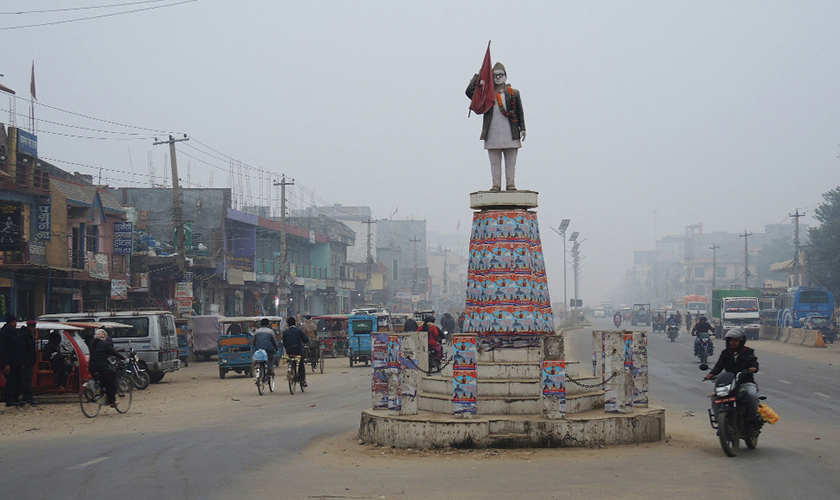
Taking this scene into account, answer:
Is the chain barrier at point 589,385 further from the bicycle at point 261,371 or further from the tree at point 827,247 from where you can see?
the tree at point 827,247

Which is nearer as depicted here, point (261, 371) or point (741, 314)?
point (261, 371)

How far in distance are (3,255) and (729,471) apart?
28.1m

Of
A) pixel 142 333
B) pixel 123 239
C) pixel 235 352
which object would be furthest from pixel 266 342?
pixel 123 239

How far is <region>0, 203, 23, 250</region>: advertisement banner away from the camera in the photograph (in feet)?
100

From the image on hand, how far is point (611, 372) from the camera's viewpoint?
40.7 feet

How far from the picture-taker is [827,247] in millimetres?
67438

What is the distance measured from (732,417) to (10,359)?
13995 mm

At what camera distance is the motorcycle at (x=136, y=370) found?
2228 cm

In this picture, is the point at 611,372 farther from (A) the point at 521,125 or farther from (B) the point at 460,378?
(A) the point at 521,125

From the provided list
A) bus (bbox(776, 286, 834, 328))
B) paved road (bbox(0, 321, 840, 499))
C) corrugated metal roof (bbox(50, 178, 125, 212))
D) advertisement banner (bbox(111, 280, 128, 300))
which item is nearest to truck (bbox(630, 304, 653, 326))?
bus (bbox(776, 286, 834, 328))

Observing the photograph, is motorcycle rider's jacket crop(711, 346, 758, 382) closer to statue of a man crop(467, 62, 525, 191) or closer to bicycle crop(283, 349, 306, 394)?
statue of a man crop(467, 62, 525, 191)

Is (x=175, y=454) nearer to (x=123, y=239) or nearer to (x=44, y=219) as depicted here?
(x=44, y=219)

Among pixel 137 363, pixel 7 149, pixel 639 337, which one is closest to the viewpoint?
pixel 639 337

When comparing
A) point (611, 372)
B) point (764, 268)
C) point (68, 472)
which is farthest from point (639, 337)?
point (764, 268)
